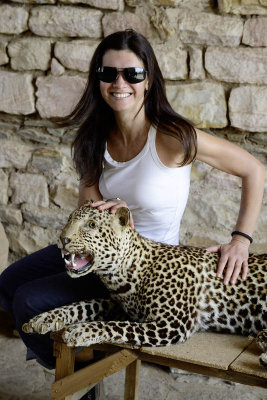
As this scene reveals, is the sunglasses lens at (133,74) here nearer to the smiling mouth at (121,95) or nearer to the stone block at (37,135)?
the smiling mouth at (121,95)

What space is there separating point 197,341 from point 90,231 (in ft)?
1.80

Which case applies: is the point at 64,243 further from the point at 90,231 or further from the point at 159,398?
the point at 159,398

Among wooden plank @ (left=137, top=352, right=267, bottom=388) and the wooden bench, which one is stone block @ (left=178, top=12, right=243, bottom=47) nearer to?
the wooden bench

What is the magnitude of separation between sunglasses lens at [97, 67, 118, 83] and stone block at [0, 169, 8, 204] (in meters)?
1.62

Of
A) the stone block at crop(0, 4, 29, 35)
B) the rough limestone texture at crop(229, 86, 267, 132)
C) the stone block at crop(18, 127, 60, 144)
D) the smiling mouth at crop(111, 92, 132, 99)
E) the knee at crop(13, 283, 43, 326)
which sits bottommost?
the knee at crop(13, 283, 43, 326)

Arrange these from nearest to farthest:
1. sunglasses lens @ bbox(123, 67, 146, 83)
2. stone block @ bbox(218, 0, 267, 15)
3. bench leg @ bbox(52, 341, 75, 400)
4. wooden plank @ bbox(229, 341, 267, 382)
→ wooden plank @ bbox(229, 341, 267, 382) < bench leg @ bbox(52, 341, 75, 400) < sunglasses lens @ bbox(123, 67, 146, 83) < stone block @ bbox(218, 0, 267, 15)

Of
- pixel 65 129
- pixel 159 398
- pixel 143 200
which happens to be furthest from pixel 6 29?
pixel 159 398

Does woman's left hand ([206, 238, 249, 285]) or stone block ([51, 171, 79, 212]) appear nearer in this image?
woman's left hand ([206, 238, 249, 285])

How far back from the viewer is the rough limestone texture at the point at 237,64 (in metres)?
3.13

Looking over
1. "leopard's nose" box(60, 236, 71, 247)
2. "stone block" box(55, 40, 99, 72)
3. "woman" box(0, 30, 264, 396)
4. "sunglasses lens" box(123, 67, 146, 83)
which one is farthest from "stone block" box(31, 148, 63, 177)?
"leopard's nose" box(60, 236, 71, 247)

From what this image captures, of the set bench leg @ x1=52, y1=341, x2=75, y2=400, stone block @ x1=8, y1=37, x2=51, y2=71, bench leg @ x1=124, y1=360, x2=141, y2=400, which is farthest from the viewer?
stone block @ x1=8, y1=37, x2=51, y2=71

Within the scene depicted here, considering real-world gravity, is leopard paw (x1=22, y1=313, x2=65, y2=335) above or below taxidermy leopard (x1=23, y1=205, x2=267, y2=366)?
below

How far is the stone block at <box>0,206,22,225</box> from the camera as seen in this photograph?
3.87 meters

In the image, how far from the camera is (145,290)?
2064 millimetres
